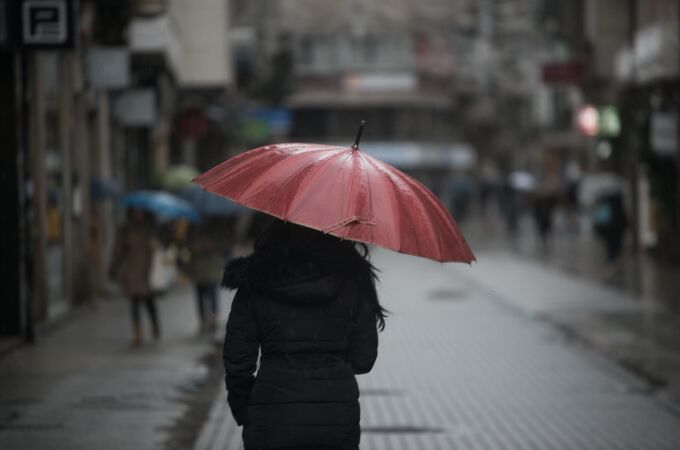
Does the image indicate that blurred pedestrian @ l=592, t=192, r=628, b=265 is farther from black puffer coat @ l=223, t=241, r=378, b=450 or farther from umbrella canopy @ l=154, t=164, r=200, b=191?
black puffer coat @ l=223, t=241, r=378, b=450

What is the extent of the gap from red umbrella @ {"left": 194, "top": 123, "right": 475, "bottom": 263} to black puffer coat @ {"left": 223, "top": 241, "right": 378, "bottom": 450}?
154 millimetres

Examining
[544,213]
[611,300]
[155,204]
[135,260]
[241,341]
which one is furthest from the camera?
[544,213]

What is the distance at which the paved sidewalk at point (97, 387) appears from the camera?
9758 millimetres

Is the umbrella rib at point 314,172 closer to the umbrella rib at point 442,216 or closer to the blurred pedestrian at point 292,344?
the blurred pedestrian at point 292,344

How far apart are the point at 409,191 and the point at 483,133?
104m

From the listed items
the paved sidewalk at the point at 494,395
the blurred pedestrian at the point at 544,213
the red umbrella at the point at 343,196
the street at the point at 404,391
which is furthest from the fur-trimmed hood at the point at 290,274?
the blurred pedestrian at the point at 544,213

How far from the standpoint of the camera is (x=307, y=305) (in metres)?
5.21

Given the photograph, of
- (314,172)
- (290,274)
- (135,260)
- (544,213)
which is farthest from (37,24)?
(544,213)

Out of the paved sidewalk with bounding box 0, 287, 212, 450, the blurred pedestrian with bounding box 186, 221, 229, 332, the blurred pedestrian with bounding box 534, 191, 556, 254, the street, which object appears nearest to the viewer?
the paved sidewalk with bounding box 0, 287, 212, 450

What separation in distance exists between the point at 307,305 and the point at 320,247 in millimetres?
217

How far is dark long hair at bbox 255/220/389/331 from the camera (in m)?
5.22

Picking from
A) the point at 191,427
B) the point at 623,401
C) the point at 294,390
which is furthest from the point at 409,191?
the point at 623,401

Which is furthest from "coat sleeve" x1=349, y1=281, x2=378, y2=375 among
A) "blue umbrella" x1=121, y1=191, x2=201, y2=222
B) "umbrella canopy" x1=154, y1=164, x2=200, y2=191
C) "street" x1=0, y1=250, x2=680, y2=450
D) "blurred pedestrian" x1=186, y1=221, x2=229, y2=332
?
"umbrella canopy" x1=154, y1=164, x2=200, y2=191

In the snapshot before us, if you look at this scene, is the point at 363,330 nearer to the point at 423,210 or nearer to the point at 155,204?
the point at 423,210
